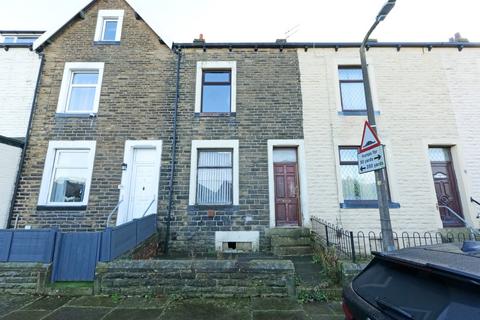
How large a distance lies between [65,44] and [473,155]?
15942mm

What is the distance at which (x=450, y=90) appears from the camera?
910 cm

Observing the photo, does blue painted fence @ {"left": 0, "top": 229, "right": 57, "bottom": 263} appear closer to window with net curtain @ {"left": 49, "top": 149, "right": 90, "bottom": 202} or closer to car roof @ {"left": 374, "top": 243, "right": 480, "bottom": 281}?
window with net curtain @ {"left": 49, "top": 149, "right": 90, "bottom": 202}

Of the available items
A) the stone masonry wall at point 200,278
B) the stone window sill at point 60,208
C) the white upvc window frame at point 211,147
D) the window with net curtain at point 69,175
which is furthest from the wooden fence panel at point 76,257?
the window with net curtain at point 69,175

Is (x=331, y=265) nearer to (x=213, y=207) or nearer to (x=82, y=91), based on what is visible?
(x=213, y=207)

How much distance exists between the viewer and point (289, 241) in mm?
7453

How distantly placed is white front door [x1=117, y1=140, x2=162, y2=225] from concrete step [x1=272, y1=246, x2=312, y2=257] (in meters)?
4.24

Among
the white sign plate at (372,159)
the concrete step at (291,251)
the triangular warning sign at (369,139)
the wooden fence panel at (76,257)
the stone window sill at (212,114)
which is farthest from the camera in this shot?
the stone window sill at (212,114)

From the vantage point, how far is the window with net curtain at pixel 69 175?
8281 mm

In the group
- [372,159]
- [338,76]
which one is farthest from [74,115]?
[338,76]

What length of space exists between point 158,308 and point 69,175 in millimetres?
6643

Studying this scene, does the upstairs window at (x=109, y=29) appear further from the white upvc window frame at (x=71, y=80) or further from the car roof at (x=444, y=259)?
the car roof at (x=444, y=259)

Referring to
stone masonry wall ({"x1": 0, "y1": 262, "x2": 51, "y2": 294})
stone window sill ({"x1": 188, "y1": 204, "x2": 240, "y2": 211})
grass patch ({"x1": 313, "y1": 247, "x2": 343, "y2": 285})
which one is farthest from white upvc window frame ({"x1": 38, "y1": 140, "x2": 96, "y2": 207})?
grass patch ({"x1": 313, "y1": 247, "x2": 343, "y2": 285})

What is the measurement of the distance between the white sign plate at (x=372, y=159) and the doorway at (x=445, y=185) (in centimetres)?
576

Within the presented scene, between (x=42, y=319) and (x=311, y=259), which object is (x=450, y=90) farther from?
(x=42, y=319)
